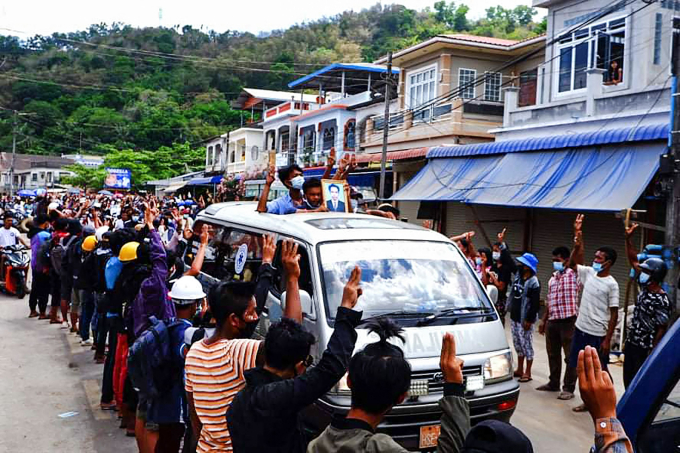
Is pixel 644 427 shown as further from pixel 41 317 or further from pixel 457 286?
pixel 41 317

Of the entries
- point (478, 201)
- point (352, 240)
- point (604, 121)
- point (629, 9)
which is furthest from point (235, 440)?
point (629, 9)

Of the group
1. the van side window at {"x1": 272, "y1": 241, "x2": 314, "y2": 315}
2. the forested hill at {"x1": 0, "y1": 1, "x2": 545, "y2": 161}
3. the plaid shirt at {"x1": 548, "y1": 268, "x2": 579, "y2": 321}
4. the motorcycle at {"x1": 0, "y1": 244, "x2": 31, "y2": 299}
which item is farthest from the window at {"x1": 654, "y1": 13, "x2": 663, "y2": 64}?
the forested hill at {"x1": 0, "y1": 1, "x2": 545, "y2": 161}

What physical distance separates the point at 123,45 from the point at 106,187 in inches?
1704

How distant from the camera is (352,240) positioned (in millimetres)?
5688

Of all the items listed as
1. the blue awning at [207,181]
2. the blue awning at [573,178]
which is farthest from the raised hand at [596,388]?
the blue awning at [207,181]

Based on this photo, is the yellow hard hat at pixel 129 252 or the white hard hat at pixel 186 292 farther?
the yellow hard hat at pixel 129 252

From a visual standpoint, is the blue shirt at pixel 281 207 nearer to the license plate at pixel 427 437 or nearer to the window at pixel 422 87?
the license plate at pixel 427 437

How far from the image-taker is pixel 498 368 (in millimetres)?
5148

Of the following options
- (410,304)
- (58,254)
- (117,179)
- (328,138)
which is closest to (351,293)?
(410,304)

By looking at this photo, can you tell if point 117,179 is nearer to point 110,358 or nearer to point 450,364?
point 110,358

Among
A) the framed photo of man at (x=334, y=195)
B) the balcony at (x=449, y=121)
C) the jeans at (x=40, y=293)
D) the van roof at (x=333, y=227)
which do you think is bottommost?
the jeans at (x=40, y=293)

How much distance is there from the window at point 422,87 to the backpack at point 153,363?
19338 mm

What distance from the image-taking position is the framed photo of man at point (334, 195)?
24.8ft

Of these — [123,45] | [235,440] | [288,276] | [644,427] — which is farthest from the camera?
[123,45]
